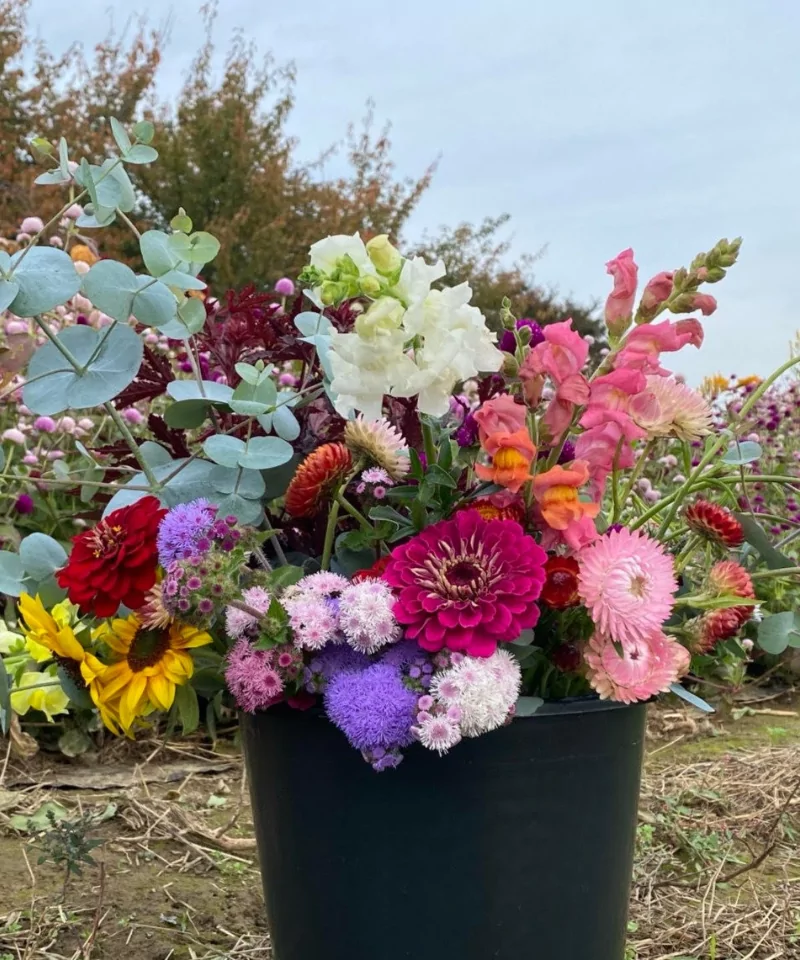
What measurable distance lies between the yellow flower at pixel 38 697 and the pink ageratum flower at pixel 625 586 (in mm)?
785

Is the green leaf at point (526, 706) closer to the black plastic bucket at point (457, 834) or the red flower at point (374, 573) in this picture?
the black plastic bucket at point (457, 834)

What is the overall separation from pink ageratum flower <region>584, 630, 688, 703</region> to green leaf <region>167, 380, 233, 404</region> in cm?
41

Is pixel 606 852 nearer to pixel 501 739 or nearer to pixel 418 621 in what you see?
pixel 501 739

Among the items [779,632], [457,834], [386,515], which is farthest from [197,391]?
[779,632]

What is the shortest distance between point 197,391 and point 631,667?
1.62ft

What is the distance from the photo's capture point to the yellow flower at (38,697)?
1.24 meters

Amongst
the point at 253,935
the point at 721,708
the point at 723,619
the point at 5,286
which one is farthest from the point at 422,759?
the point at 721,708

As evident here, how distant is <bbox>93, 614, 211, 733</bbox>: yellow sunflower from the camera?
0.83 m

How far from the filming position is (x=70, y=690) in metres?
0.93

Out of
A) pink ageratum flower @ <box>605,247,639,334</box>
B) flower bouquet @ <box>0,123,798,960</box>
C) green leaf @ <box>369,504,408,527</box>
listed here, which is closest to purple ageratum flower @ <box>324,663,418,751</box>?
flower bouquet @ <box>0,123,798,960</box>

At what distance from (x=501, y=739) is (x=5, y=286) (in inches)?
22.9

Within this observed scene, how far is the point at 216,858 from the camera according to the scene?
155cm

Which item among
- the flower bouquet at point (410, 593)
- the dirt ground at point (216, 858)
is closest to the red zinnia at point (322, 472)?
the flower bouquet at point (410, 593)

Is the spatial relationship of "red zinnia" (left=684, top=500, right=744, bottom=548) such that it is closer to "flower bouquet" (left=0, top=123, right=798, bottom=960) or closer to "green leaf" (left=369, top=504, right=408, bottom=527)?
"flower bouquet" (left=0, top=123, right=798, bottom=960)
